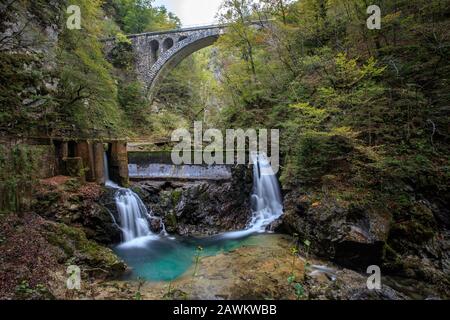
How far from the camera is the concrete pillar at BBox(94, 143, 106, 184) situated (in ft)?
28.7

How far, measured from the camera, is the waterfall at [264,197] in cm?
878

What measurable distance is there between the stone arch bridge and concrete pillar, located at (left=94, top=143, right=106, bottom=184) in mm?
16630

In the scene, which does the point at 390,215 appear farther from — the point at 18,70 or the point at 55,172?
the point at 18,70

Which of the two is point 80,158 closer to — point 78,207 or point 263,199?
point 78,207

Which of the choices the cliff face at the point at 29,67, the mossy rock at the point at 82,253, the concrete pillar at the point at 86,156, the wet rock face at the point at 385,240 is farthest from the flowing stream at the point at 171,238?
the cliff face at the point at 29,67

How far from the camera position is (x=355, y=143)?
264 inches

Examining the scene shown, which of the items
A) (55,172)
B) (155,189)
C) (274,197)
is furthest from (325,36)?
(55,172)

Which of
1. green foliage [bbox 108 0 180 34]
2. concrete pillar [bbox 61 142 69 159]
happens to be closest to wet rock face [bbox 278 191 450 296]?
concrete pillar [bbox 61 142 69 159]

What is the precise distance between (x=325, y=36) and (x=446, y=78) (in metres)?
5.62

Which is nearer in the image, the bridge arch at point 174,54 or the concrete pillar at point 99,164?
the concrete pillar at point 99,164

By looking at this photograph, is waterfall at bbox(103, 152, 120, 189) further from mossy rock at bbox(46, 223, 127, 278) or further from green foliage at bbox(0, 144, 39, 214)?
mossy rock at bbox(46, 223, 127, 278)

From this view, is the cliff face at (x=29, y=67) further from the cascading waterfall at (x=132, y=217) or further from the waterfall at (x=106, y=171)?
the cascading waterfall at (x=132, y=217)

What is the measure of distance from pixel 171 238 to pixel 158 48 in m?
21.0

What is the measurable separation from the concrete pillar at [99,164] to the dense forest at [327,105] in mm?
2268
